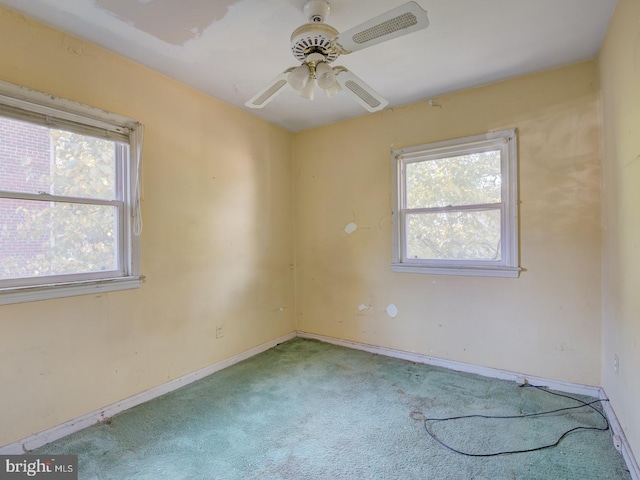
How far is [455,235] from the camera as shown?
2861mm

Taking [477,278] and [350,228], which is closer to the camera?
[477,278]

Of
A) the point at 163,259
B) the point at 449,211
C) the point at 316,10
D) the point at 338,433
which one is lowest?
the point at 338,433

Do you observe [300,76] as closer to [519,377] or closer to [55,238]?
[55,238]

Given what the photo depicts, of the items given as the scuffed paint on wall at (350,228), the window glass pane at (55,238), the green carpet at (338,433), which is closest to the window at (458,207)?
the scuffed paint on wall at (350,228)

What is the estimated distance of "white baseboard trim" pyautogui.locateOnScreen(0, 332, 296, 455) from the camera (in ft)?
5.81

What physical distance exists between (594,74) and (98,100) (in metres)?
3.46

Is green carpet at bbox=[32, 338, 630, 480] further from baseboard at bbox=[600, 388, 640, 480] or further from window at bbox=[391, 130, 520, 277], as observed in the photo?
window at bbox=[391, 130, 520, 277]

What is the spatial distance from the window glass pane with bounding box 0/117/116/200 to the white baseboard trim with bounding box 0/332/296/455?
1404 millimetres

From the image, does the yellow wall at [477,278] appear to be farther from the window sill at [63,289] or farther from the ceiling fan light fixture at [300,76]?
the window sill at [63,289]

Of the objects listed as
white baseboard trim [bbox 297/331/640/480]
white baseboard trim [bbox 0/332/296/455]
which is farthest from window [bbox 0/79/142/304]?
white baseboard trim [bbox 297/331/640/480]

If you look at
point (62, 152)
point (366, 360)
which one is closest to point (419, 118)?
point (366, 360)

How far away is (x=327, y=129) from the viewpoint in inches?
141

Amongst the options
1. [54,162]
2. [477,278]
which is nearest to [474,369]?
[477,278]

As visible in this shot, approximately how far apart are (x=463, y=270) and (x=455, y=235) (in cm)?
32
